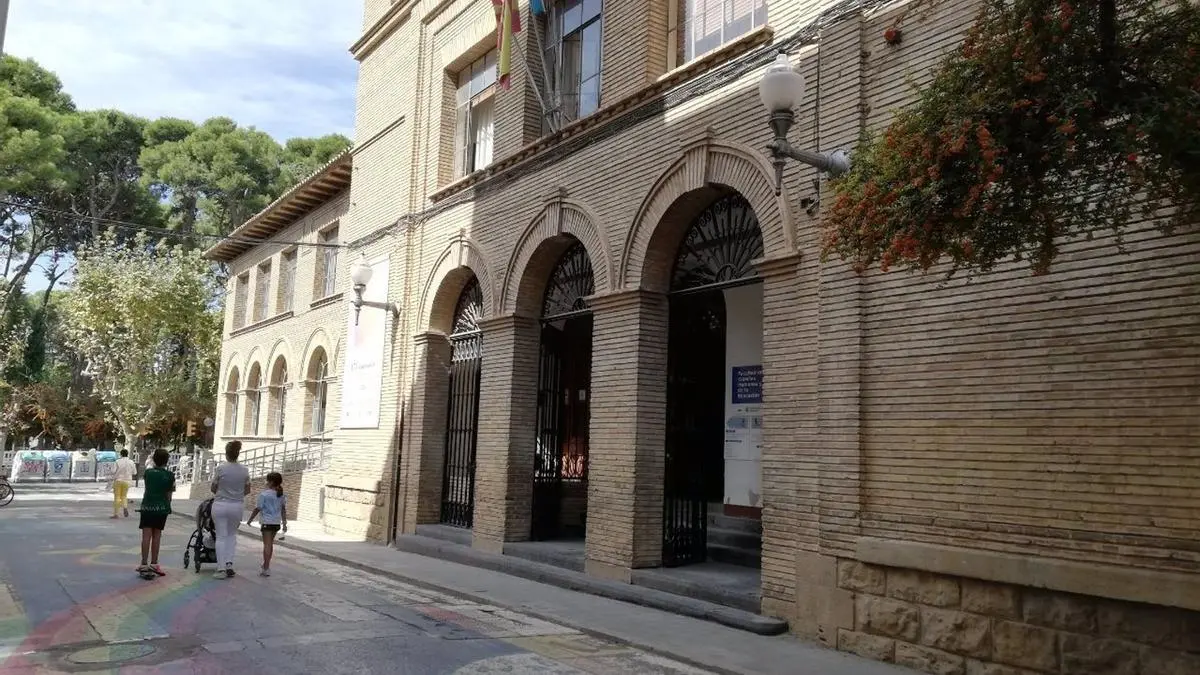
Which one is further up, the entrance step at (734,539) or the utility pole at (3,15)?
the utility pole at (3,15)

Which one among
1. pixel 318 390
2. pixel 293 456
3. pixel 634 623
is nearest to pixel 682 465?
pixel 634 623

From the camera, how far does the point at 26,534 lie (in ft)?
49.4

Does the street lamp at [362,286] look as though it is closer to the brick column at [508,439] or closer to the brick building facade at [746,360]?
the brick building facade at [746,360]

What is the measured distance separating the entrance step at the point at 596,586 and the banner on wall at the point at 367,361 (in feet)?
9.50

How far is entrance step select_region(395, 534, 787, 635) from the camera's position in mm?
8344

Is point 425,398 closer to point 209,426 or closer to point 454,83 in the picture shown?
point 454,83

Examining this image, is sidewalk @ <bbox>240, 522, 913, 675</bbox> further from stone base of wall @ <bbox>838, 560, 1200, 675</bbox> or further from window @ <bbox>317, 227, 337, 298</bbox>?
window @ <bbox>317, 227, 337, 298</bbox>

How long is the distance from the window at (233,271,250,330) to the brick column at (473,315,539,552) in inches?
707

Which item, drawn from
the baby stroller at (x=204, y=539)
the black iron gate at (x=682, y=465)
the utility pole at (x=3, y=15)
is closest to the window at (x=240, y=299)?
the baby stroller at (x=204, y=539)

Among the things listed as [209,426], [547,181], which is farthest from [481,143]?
[209,426]

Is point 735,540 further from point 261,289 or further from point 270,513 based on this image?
point 261,289

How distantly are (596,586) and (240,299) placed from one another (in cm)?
2233

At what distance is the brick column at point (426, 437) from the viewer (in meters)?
14.9

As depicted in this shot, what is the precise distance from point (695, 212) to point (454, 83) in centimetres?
734
